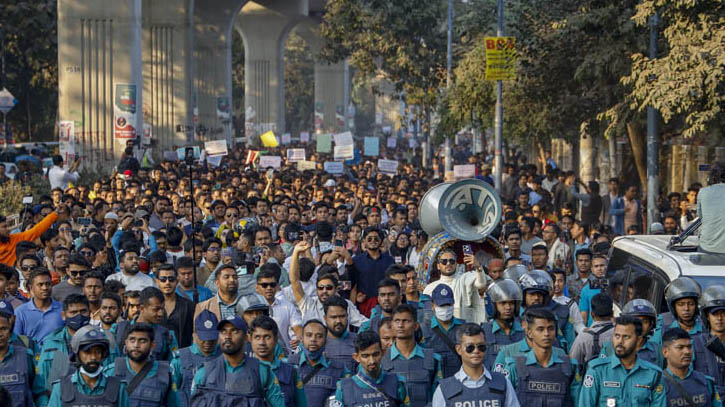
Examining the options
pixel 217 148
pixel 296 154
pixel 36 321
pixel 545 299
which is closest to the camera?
pixel 545 299

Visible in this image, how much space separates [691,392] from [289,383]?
2463 mm

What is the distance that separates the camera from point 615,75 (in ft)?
77.5

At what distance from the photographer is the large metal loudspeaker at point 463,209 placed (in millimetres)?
12797

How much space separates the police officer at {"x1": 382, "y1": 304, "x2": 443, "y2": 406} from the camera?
8180mm

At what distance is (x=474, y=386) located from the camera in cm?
703

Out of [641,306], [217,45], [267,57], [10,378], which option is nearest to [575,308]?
[641,306]

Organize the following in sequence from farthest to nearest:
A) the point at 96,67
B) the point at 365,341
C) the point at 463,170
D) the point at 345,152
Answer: the point at 96,67
the point at 345,152
the point at 463,170
the point at 365,341

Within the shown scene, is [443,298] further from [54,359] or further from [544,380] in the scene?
[54,359]

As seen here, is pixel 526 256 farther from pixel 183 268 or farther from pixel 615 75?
pixel 615 75

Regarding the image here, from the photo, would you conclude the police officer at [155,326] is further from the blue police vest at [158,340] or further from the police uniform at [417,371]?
the police uniform at [417,371]

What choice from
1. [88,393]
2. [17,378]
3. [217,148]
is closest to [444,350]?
[88,393]

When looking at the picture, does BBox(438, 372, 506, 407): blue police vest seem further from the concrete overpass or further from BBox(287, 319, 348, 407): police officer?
the concrete overpass

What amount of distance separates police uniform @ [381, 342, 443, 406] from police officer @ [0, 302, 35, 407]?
2320mm

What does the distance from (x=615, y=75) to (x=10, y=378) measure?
1761 cm
